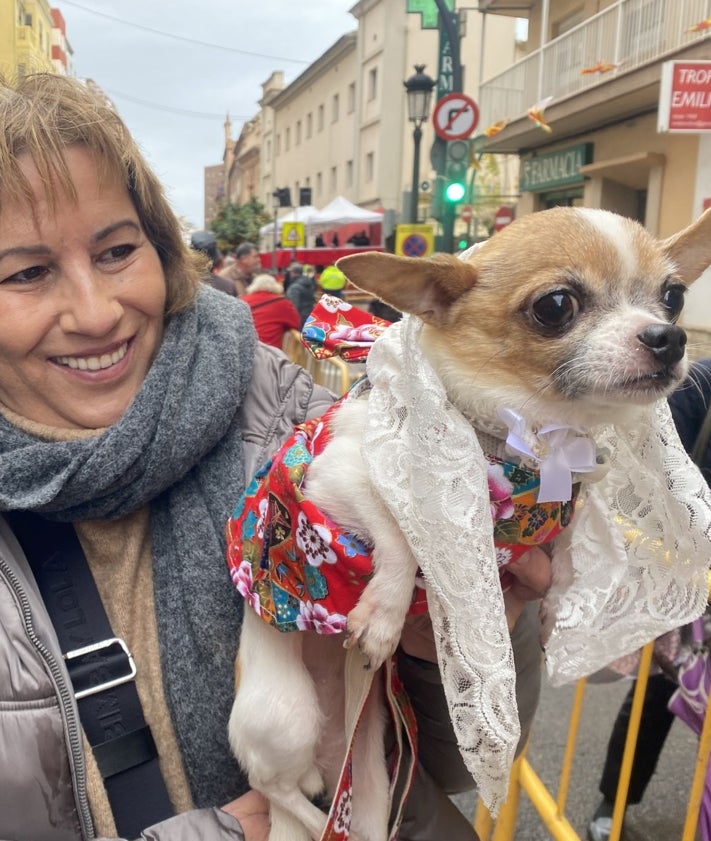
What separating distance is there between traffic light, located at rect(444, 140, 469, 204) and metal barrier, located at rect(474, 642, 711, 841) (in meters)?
7.24

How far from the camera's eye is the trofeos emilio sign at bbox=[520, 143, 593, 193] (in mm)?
13219

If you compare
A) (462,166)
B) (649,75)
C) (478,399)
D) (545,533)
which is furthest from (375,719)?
(649,75)

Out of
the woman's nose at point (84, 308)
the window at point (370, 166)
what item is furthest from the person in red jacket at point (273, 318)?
the window at point (370, 166)

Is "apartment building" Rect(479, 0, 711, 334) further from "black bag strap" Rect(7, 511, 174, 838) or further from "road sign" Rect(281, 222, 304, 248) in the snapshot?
"black bag strap" Rect(7, 511, 174, 838)

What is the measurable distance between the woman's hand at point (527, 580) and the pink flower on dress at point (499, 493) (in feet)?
0.53

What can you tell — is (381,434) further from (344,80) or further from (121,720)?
(344,80)

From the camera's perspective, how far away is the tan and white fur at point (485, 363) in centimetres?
119

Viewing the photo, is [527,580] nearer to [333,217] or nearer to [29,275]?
[29,275]

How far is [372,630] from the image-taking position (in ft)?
3.92

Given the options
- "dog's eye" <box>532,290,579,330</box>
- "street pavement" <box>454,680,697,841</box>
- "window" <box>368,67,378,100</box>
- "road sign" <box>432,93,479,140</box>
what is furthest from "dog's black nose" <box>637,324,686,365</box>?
"window" <box>368,67,378,100</box>

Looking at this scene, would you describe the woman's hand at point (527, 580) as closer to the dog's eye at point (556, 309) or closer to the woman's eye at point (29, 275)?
the dog's eye at point (556, 309)

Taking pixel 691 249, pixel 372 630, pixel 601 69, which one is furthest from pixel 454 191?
pixel 372 630

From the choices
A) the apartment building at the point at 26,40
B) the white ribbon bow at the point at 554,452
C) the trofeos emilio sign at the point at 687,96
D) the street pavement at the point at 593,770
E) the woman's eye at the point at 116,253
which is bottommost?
the street pavement at the point at 593,770

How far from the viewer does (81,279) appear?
1.35 metres
